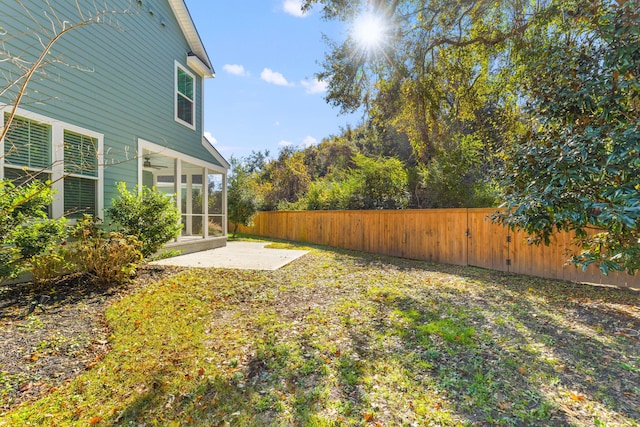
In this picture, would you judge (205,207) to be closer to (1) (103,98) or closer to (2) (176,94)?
(2) (176,94)

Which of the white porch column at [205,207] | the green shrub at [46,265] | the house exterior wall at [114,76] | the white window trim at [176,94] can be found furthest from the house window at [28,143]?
the white porch column at [205,207]

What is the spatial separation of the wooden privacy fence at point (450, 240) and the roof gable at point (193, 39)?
668 centimetres

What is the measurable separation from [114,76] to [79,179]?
229 centimetres

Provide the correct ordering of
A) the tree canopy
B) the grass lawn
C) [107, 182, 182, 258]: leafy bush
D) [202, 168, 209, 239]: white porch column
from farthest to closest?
[202, 168, 209, 239]: white porch column, [107, 182, 182, 258]: leafy bush, the tree canopy, the grass lawn

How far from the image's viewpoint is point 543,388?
2498 millimetres

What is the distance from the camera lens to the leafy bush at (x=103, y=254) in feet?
15.2

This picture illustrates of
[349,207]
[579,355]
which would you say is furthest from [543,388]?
[349,207]

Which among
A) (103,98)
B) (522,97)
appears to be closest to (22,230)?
(103,98)

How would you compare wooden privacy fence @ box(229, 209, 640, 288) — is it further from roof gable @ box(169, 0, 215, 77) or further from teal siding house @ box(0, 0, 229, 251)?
roof gable @ box(169, 0, 215, 77)

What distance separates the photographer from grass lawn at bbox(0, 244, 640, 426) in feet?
7.23

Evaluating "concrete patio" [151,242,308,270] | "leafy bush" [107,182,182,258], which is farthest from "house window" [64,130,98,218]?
"concrete patio" [151,242,308,270]

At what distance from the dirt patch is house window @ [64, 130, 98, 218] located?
1.38 m

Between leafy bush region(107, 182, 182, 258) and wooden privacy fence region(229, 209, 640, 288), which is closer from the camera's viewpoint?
leafy bush region(107, 182, 182, 258)

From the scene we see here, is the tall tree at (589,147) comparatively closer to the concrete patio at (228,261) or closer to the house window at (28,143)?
the concrete patio at (228,261)
